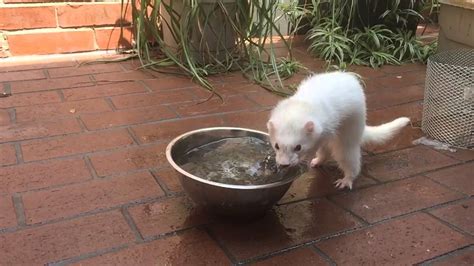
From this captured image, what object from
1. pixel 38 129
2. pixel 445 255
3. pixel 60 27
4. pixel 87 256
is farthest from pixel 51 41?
pixel 445 255

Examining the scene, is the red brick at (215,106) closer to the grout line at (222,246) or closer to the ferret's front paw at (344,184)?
the ferret's front paw at (344,184)

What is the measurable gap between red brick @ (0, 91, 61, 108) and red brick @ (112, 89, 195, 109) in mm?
349

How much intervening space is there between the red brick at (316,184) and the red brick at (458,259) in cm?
49

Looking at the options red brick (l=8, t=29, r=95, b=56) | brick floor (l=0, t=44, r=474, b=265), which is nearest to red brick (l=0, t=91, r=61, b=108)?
brick floor (l=0, t=44, r=474, b=265)

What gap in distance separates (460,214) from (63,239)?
4.46ft

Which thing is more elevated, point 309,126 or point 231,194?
point 309,126

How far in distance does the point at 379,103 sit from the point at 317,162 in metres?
0.88

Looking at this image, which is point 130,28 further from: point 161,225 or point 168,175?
point 161,225

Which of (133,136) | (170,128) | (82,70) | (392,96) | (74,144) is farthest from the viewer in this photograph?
(82,70)

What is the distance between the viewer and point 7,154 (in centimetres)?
203

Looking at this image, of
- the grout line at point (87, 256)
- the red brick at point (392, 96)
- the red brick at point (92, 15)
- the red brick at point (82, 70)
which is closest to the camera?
the grout line at point (87, 256)

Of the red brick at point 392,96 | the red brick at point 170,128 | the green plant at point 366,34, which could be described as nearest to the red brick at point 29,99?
the red brick at point 170,128

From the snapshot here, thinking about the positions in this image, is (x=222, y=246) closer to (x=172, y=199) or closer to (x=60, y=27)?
(x=172, y=199)

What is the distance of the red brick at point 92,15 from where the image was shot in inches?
134
